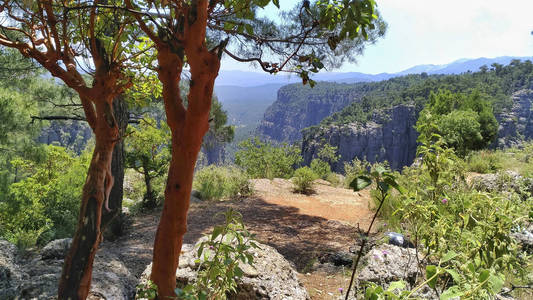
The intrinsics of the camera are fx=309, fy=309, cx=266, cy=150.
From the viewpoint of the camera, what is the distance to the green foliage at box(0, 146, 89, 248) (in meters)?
4.45

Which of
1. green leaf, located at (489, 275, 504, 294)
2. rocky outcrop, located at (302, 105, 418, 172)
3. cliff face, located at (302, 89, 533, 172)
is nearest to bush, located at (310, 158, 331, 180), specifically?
green leaf, located at (489, 275, 504, 294)

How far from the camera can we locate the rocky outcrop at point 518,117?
4638 centimetres

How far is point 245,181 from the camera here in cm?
804

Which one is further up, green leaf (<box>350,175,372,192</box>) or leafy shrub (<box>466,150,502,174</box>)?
green leaf (<box>350,175,372,192</box>)

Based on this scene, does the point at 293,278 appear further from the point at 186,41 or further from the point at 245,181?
the point at 245,181

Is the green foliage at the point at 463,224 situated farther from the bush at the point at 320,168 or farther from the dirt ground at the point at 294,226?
the bush at the point at 320,168

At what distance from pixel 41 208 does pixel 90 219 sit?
4515mm

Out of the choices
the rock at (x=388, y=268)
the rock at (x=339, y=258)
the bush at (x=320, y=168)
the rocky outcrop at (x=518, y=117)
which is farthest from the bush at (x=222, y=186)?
the rocky outcrop at (x=518, y=117)

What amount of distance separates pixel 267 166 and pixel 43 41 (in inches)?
378

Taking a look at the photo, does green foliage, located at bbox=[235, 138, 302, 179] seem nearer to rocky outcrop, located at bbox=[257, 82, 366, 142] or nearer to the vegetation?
the vegetation

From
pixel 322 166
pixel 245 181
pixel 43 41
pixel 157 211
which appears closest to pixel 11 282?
pixel 43 41

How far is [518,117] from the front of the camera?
48531 mm

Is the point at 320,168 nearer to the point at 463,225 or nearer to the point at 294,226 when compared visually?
the point at 294,226

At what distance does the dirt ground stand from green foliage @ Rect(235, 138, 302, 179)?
228 centimetres
